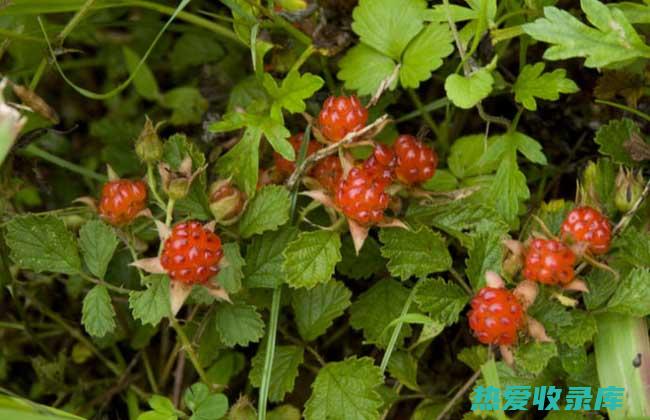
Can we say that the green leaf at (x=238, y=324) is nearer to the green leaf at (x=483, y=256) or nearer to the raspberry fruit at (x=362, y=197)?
the raspberry fruit at (x=362, y=197)

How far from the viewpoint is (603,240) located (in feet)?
4.51

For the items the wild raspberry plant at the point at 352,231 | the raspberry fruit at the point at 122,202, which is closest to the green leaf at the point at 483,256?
the wild raspberry plant at the point at 352,231

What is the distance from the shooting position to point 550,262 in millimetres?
1327

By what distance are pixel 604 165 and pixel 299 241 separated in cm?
59

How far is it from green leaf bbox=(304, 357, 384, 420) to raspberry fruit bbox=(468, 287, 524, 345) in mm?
225

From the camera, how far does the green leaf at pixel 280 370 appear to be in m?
1.54

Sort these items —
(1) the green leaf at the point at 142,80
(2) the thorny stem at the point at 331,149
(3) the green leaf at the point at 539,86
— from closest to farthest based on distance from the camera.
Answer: (2) the thorny stem at the point at 331,149 < (3) the green leaf at the point at 539,86 < (1) the green leaf at the point at 142,80

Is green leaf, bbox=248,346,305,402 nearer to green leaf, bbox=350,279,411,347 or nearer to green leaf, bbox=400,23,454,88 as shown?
green leaf, bbox=350,279,411,347

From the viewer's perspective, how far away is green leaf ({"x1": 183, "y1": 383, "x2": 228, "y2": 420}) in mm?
1475

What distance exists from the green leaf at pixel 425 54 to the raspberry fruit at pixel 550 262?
406 millimetres

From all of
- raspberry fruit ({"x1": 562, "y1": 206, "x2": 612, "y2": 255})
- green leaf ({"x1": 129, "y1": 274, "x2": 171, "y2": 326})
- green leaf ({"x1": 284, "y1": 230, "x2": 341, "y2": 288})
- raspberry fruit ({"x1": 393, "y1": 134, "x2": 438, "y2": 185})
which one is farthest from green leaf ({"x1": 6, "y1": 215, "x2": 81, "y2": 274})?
raspberry fruit ({"x1": 562, "y1": 206, "x2": 612, "y2": 255})

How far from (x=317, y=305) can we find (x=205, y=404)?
275mm

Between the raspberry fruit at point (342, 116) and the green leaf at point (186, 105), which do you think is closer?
the raspberry fruit at point (342, 116)

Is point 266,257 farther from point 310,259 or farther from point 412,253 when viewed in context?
point 412,253
